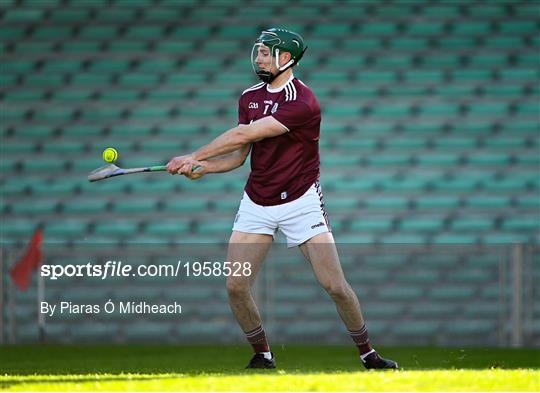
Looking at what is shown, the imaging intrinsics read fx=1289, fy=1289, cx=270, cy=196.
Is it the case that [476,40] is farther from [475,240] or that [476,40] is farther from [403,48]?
[475,240]

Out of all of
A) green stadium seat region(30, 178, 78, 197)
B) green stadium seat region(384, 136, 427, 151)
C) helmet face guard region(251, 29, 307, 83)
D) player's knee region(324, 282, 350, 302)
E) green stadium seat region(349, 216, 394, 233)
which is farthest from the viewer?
green stadium seat region(384, 136, 427, 151)

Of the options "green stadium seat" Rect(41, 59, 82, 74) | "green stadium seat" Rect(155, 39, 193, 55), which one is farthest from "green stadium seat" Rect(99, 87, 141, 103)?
"green stadium seat" Rect(155, 39, 193, 55)

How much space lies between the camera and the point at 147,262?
32.7 ft

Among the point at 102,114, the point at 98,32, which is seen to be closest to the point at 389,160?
the point at 102,114

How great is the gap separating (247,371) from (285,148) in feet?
3.63

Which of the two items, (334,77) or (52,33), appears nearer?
(334,77)

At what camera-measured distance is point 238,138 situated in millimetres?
6246

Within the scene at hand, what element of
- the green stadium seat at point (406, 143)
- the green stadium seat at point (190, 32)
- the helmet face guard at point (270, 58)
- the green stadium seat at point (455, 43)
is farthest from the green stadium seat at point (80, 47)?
the helmet face guard at point (270, 58)

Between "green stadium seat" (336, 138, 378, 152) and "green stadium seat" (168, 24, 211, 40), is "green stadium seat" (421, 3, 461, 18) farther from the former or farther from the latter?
"green stadium seat" (168, 24, 211, 40)

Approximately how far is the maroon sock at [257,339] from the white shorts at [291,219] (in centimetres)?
49

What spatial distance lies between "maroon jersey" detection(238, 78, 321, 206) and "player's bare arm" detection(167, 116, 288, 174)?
0.15 ft

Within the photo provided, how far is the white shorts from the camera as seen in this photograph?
621 centimetres

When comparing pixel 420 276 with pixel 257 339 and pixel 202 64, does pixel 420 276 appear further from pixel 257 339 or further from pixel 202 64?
pixel 257 339

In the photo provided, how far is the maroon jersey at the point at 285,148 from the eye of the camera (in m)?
6.23
